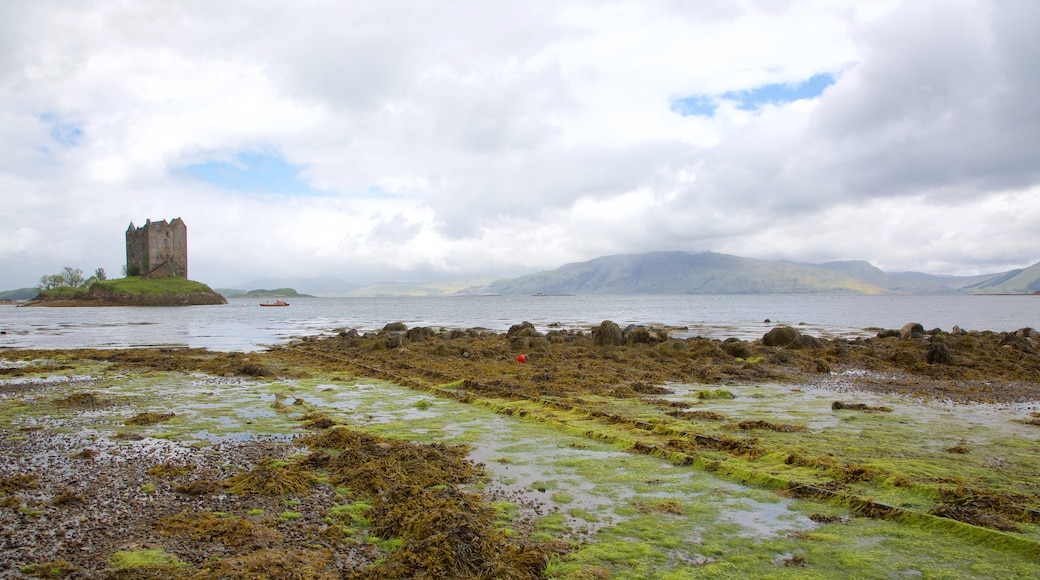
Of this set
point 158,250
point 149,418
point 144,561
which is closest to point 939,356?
point 149,418

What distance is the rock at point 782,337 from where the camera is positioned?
26462 mm

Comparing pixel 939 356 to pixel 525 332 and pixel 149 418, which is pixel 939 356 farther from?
pixel 149 418

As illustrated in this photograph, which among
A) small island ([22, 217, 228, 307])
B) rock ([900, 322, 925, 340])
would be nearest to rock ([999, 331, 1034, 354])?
rock ([900, 322, 925, 340])

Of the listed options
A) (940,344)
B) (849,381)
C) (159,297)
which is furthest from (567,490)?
(159,297)

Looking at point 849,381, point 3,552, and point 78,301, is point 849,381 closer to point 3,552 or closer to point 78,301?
point 3,552

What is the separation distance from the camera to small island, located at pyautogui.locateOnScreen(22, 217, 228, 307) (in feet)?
401

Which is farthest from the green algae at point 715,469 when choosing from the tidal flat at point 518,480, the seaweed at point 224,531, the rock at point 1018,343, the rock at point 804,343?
the rock at point 1018,343

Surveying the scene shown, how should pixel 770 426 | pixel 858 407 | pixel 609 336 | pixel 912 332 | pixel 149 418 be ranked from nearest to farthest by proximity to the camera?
pixel 770 426, pixel 149 418, pixel 858 407, pixel 609 336, pixel 912 332

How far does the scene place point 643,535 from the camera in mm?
5836

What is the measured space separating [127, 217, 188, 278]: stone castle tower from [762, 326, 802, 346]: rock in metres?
143

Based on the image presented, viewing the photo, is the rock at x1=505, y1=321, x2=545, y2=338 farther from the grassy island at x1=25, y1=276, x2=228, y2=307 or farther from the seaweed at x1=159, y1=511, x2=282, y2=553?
the grassy island at x1=25, y1=276, x2=228, y2=307

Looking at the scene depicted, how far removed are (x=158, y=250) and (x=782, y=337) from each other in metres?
144

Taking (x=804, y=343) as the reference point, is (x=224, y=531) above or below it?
below

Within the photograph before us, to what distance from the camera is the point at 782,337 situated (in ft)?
87.8
